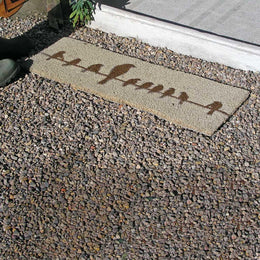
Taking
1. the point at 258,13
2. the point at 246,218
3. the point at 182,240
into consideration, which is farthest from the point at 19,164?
the point at 258,13

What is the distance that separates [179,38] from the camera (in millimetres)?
5418

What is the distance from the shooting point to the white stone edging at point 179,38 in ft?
16.8

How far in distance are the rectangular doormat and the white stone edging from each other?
0.37 metres

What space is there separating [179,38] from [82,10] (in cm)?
122

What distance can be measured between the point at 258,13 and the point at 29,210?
388 centimetres

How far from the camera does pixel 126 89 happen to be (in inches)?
196

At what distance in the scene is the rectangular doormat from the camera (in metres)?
4.64

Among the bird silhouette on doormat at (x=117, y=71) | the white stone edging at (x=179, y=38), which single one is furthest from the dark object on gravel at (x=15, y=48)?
the bird silhouette on doormat at (x=117, y=71)


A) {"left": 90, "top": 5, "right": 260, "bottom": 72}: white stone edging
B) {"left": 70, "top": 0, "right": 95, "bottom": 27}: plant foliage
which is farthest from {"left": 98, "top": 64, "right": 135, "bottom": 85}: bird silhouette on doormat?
{"left": 70, "top": 0, "right": 95, "bottom": 27}: plant foliage

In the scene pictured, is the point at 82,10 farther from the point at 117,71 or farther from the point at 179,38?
the point at 179,38

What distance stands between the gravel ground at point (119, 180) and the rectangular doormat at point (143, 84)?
0.32ft

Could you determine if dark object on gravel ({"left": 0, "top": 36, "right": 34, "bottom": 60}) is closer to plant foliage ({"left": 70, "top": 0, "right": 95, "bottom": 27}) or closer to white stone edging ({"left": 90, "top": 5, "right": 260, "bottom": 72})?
plant foliage ({"left": 70, "top": 0, "right": 95, "bottom": 27})

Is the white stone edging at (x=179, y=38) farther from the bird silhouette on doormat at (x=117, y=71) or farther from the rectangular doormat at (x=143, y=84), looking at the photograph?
the bird silhouette on doormat at (x=117, y=71)

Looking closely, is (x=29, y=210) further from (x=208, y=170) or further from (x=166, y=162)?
(x=208, y=170)
